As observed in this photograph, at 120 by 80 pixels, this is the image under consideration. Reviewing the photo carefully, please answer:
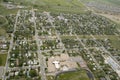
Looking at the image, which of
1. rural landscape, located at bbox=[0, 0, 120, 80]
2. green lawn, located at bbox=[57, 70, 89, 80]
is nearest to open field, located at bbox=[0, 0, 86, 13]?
rural landscape, located at bbox=[0, 0, 120, 80]

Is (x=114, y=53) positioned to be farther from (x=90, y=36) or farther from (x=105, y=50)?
→ (x=90, y=36)

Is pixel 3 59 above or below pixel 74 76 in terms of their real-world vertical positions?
above

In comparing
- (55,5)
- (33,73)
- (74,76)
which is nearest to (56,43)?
(74,76)

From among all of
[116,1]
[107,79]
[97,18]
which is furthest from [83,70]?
[116,1]

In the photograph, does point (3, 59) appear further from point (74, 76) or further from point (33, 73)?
point (74, 76)

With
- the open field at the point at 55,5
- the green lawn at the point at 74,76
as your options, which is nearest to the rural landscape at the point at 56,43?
the green lawn at the point at 74,76

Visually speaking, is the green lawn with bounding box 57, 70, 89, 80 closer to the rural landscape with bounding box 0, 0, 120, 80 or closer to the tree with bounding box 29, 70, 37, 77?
the rural landscape with bounding box 0, 0, 120, 80

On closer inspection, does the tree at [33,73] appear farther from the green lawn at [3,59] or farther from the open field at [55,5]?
the open field at [55,5]

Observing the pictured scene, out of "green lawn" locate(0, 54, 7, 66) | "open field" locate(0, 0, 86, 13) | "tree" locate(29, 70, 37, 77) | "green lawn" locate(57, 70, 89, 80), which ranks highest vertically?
"open field" locate(0, 0, 86, 13)
